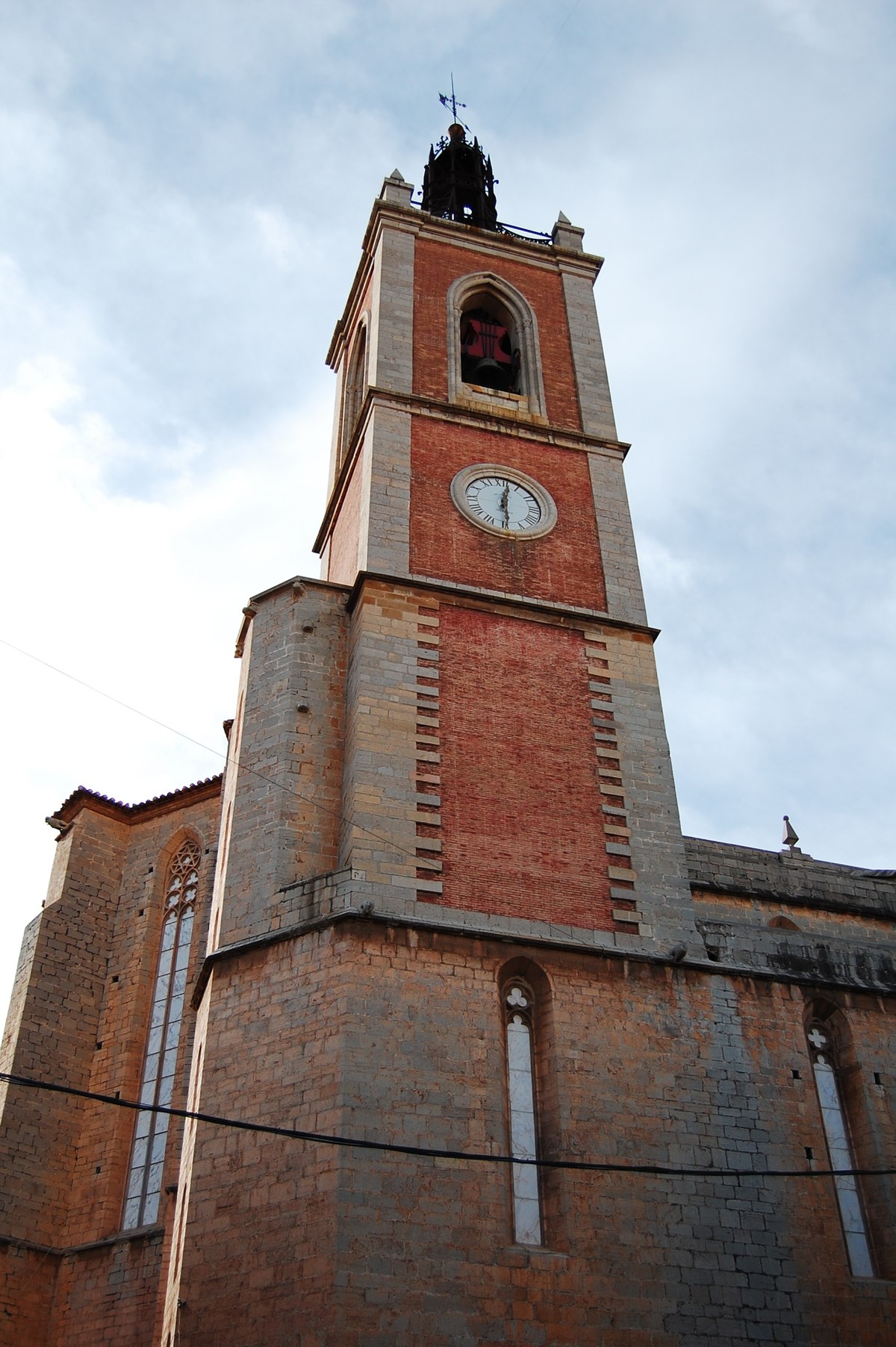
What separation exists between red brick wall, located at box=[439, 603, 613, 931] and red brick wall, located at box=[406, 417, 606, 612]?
84 cm

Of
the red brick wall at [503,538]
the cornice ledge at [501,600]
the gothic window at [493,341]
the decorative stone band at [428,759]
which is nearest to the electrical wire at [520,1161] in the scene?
the decorative stone band at [428,759]

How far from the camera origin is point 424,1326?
12031 millimetres

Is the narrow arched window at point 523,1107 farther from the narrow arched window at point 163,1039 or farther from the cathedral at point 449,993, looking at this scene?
the narrow arched window at point 163,1039

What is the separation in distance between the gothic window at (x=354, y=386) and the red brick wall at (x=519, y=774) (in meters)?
6.87

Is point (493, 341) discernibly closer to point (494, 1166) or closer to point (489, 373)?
point (489, 373)

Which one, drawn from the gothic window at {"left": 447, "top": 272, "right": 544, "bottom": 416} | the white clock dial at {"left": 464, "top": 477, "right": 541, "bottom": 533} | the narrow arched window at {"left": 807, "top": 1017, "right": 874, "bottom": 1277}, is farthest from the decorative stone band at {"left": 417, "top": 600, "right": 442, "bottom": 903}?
the gothic window at {"left": 447, "top": 272, "right": 544, "bottom": 416}

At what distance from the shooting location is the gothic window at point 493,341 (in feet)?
71.7

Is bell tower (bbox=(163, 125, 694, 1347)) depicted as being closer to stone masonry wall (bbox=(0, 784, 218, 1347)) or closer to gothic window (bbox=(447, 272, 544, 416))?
gothic window (bbox=(447, 272, 544, 416))

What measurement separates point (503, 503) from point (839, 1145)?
9506 mm

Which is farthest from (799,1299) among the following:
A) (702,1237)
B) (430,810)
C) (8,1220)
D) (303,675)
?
(8,1220)

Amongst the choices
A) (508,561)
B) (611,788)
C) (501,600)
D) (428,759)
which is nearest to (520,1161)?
(428,759)

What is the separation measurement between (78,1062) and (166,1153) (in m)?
2.32

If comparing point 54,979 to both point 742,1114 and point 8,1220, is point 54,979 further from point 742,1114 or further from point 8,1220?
point 742,1114

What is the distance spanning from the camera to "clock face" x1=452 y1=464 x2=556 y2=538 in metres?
19.3
